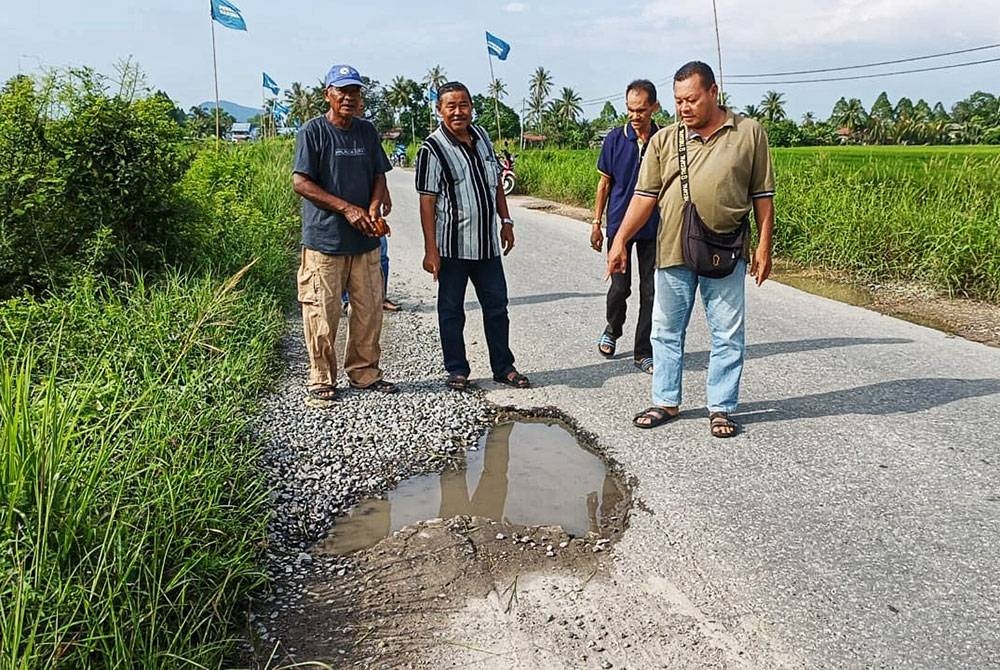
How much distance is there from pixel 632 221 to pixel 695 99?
2.29 ft

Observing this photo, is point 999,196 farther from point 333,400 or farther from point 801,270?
point 333,400

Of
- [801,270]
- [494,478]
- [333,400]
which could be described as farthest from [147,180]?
[801,270]

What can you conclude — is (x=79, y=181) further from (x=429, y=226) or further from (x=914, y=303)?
(x=914, y=303)

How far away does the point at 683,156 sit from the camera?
13.3 feet

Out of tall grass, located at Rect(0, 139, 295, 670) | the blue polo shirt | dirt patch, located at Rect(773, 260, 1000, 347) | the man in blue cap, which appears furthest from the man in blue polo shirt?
dirt patch, located at Rect(773, 260, 1000, 347)

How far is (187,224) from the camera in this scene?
21.0 feet

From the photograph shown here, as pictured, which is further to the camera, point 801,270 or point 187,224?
point 801,270

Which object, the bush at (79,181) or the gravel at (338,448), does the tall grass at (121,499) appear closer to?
the gravel at (338,448)

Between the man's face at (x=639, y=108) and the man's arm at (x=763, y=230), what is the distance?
123 cm

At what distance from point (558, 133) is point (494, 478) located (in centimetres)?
6528

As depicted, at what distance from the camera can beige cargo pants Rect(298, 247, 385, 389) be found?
4.70 meters

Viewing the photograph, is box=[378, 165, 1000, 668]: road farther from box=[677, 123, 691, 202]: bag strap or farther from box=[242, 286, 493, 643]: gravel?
box=[677, 123, 691, 202]: bag strap

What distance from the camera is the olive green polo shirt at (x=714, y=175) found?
3.94m

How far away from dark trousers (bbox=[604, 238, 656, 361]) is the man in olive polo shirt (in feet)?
2.47
